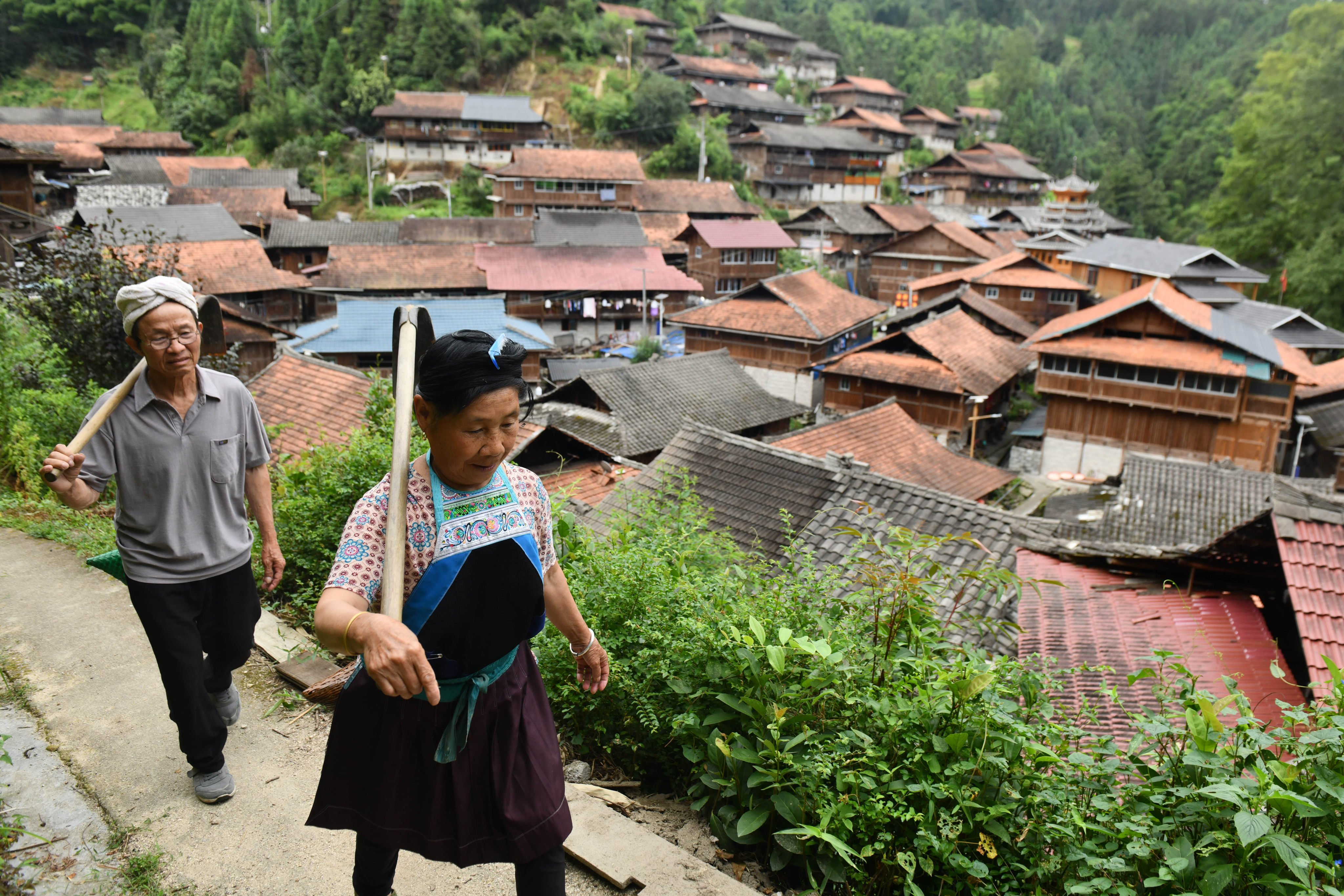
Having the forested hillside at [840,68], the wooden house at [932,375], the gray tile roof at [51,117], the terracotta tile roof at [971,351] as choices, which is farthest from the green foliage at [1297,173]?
the gray tile roof at [51,117]

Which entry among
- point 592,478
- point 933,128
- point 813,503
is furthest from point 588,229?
point 933,128

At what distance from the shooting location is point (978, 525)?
9.27 meters

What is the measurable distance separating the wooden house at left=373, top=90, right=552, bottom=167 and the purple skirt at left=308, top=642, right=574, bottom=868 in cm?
5136

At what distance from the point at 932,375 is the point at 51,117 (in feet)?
186

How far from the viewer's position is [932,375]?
2444 centimetres

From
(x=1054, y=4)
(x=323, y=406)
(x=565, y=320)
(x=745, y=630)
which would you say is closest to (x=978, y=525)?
(x=745, y=630)

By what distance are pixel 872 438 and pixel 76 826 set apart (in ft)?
49.5

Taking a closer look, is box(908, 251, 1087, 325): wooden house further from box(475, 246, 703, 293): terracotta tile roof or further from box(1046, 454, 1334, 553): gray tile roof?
box(1046, 454, 1334, 553): gray tile roof

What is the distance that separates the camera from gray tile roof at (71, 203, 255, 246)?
28.6 m

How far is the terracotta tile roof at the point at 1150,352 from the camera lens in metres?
20.7

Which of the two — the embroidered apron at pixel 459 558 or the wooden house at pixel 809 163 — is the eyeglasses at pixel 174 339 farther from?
the wooden house at pixel 809 163

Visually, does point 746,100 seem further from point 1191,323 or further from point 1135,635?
point 1135,635

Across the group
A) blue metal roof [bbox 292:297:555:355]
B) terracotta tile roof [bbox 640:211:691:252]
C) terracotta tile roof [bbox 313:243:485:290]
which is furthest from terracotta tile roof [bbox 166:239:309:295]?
terracotta tile roof [bbox 640:211:691:252]

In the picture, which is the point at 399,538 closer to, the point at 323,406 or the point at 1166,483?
the point at 323,406
